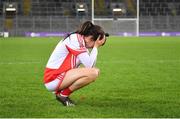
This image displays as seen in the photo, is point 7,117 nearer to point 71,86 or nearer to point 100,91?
point 71,86

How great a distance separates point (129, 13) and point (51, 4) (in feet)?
19.1

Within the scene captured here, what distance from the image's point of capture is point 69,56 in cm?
614

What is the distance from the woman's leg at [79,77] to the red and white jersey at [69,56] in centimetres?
7

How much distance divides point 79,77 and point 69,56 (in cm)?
26

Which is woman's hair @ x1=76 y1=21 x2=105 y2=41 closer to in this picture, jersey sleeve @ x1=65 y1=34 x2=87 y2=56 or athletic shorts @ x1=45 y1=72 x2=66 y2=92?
jersey sleeve @ x1=65 y1=34 x2=87 y2=56

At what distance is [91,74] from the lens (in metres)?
6.08

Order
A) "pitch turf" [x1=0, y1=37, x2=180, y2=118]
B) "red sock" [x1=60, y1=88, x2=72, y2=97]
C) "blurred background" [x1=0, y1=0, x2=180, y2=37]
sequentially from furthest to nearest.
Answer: "blurred background" [x1=0, y1=0, x2=180, y2=37], "red sock" [x1=60, y1=88, x2=72, y2=97], "pitch turf" [x1=0, y1=37, x2=180, y2=118]

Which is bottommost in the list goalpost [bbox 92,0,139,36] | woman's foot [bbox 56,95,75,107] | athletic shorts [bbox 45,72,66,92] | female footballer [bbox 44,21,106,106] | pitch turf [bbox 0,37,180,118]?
goalpost [bbox 92,0,139,36]

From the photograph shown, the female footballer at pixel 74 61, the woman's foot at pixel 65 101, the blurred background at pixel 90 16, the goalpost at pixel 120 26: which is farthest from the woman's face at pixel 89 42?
the blurred background at pixel 90 16

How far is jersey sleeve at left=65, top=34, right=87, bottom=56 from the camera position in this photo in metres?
5.95

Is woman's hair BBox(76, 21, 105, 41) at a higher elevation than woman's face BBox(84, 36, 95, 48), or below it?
higher

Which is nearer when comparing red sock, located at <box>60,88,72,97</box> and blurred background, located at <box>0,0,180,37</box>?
red sock, located at <box>60,88,72,97</box>

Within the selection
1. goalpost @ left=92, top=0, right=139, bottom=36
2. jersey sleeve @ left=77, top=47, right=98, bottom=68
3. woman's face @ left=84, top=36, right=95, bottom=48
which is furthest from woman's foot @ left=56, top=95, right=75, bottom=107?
goalpost @ left=92, top=0, right=139, bottom=36

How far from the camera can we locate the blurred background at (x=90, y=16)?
37.4 meters
